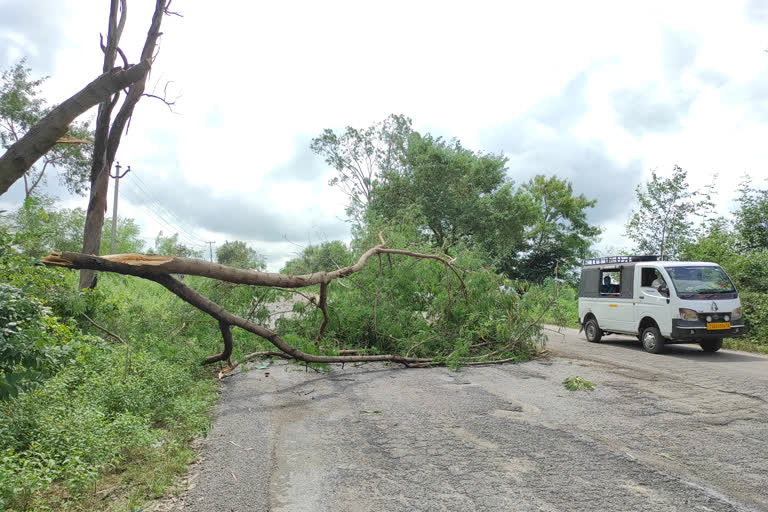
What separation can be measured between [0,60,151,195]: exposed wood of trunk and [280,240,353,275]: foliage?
4.01 m

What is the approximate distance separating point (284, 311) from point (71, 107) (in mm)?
5107

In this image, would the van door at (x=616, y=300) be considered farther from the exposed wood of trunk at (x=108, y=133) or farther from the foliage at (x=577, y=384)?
the exposed wood of trunk at (x=108, y=133)

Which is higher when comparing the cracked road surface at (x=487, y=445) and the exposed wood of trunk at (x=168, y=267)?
the exposed wood of trunk at (x=168, y=267)

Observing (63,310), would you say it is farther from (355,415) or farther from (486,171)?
(486,171)

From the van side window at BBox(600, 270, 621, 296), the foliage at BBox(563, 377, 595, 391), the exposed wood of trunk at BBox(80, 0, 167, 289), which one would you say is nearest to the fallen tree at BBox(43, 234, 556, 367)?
the foliage at BBox(563, 377, 595, 391)

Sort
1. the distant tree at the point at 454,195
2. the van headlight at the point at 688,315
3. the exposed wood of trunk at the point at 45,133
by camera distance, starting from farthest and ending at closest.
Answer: the distant tree at the point at 454,195 → the van headlight at the point at 688,315 → the exposed wood of trunk at the point at 45,133

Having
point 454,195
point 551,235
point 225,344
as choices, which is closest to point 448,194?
point 454,195

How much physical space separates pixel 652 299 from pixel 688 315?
899 millimetres

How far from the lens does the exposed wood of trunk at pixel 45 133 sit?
6.31 meters

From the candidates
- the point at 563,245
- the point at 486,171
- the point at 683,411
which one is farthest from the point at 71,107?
the point at 563,245

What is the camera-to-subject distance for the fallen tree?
5.91 meters

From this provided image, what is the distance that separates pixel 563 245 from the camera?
127ft

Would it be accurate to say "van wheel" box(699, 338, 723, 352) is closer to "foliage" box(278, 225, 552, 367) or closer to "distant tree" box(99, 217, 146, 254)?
"foliage" box(278, 225, 552, 367)

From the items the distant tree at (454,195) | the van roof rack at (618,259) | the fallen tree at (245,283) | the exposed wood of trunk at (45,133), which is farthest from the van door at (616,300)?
the distant tree at (454,195)
